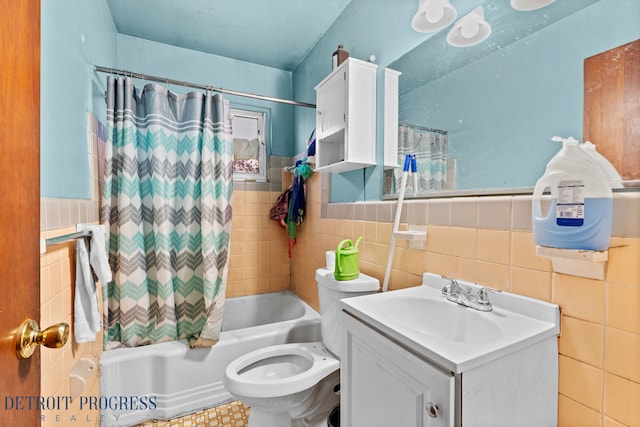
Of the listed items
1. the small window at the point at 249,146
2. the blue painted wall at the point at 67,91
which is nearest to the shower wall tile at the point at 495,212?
the blue painted wall at the point at 67,91

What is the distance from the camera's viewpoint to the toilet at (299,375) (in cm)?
118

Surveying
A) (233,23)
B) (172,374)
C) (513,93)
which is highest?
(233,23)

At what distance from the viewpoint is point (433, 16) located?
114 centimetres

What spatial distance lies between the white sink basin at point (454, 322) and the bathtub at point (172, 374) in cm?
101

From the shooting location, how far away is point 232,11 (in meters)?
1.78

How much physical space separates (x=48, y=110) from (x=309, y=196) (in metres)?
1.54

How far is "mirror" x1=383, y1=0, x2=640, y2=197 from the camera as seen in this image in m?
0.72

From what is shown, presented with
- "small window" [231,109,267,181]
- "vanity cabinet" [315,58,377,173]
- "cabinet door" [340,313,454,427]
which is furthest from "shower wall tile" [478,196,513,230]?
"small window" [231,109,267,181]

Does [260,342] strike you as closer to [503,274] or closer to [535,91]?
[503,274]

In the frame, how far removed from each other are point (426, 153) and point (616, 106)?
578mm

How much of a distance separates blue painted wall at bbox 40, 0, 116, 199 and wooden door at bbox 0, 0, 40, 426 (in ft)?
1.56

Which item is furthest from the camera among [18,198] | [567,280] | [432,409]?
[567,280]

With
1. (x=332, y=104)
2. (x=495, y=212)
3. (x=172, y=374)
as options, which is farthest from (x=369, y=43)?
(x=172, y=374)

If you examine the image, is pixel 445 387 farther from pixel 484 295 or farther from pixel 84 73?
pixel 84 73
